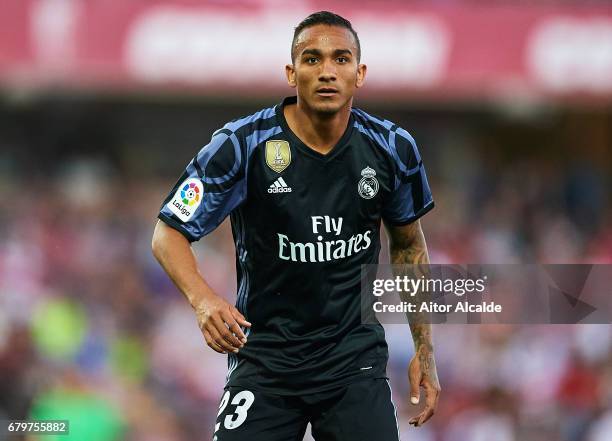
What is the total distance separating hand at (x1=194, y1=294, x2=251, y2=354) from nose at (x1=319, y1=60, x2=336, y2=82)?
41.4 inches

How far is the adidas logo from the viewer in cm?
508

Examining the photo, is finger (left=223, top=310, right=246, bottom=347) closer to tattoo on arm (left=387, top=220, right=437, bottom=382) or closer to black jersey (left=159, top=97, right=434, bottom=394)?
black jersey (left=159, top=97, right=434, bottom=394)

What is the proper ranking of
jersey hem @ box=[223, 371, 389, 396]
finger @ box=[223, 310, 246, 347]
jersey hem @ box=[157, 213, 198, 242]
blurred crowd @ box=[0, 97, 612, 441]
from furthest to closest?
blurred crowd @ box=[0, 97, 612, 441], jersey hem @ box=[223, 371, 389, 396], jersey hem @ box=[157, 213, 198, 242], finger @ box=[223, 310, 246, 347]

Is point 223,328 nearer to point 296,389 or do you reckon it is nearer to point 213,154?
point 296,389

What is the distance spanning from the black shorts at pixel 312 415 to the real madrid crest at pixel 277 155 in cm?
96

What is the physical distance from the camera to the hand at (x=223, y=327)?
4.60 m

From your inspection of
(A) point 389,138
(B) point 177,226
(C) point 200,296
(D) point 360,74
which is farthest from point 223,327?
(D) point 360,74

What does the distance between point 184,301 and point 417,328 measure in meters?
7.10

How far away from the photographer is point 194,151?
1698cm

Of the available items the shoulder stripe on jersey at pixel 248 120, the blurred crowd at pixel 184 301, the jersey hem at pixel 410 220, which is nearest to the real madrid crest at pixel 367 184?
the jersey hem at pixel 410 220

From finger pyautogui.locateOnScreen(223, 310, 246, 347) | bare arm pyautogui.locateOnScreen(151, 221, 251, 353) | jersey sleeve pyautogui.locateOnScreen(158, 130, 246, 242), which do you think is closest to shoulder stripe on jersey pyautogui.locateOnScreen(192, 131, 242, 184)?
jersey sleeve pyautogui.locateOnScreen(158, 130, 246, 242)

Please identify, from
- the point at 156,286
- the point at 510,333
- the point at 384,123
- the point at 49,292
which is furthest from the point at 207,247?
the point at 384,123

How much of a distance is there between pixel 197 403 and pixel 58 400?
242 centimetres

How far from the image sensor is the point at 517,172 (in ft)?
54.6
